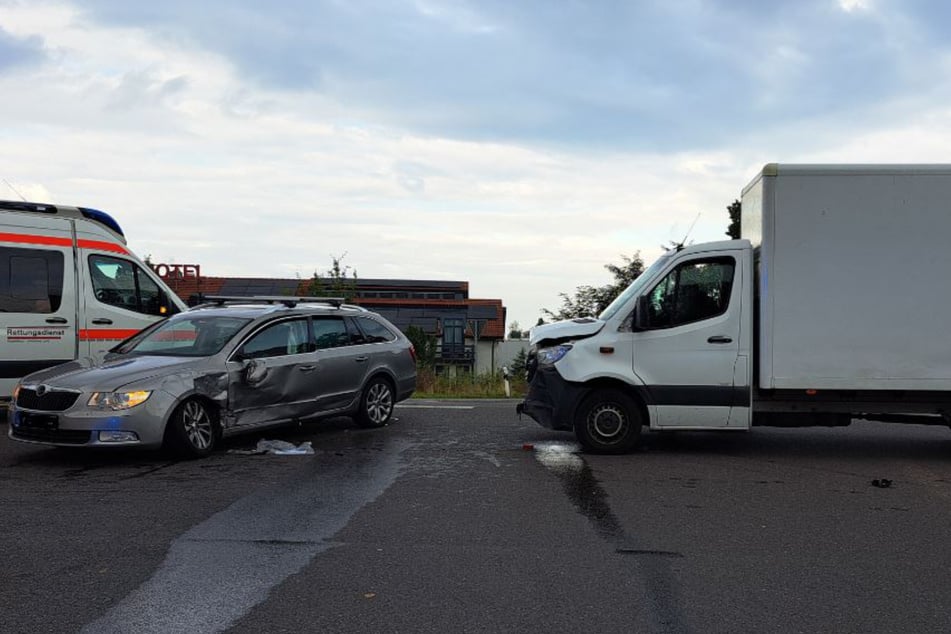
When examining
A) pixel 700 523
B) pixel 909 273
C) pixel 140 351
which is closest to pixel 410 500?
pixel 700 523

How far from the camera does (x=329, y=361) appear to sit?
1091 cm

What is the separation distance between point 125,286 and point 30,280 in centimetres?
129

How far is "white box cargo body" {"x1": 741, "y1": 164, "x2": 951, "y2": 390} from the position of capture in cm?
902

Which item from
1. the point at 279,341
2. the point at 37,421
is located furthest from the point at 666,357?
the point at 37,421

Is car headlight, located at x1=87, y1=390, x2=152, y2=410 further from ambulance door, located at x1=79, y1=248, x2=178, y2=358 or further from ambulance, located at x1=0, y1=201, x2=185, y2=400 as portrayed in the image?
ambulance door, located at x1=79, y1=248, x2=178, y2=358

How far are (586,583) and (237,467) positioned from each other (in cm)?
465

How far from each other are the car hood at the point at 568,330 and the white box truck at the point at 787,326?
15mm

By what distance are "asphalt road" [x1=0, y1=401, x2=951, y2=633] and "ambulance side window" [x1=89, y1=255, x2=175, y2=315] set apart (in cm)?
306

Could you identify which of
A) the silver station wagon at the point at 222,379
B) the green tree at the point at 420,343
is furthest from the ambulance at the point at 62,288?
the green tree at the point at 420,343

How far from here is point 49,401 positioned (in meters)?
8.65

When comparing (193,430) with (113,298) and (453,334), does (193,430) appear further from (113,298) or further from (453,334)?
(453,334)

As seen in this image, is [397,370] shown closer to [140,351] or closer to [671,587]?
[140,351]

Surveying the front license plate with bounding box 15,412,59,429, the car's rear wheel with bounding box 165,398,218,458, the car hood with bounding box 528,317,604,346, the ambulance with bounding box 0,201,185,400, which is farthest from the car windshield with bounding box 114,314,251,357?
the car hood with bounding box 528,317,604,346

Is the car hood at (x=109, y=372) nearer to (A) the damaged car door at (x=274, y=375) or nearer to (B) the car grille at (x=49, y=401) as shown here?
(B) the car grille at (x=49, y=401)
